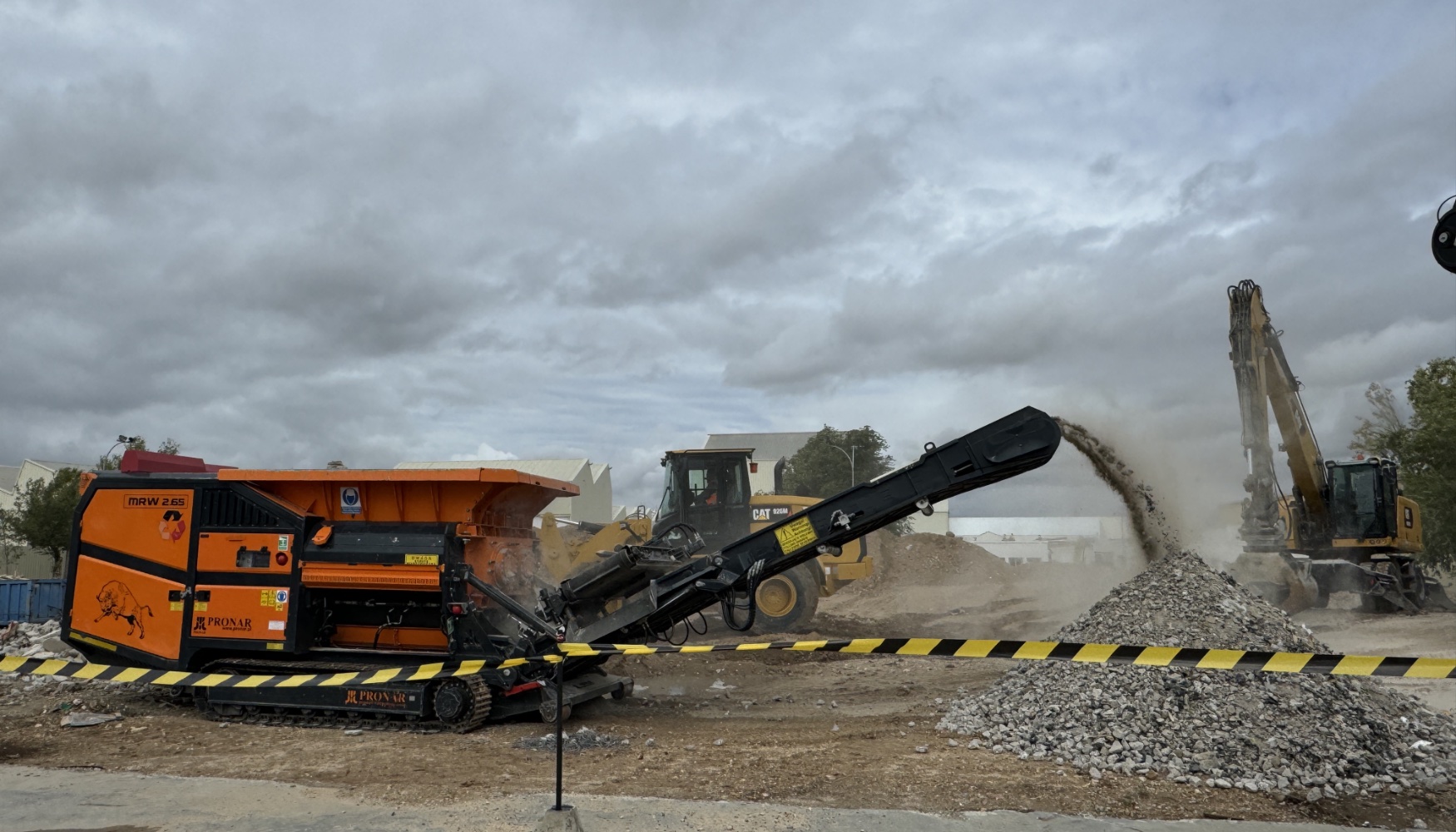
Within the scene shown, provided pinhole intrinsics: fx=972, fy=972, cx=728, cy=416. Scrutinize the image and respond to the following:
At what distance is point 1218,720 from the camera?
6.84 meters

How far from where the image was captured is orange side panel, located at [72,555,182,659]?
8.80 metres

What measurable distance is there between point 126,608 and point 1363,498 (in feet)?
67.4

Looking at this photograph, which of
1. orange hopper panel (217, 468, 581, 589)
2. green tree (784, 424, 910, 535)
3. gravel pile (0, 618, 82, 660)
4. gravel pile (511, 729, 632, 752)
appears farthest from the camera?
green tree (784, 424, 910, 535)

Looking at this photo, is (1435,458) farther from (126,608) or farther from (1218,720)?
(126,608)

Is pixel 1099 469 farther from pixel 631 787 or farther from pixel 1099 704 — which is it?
pixel 631 787

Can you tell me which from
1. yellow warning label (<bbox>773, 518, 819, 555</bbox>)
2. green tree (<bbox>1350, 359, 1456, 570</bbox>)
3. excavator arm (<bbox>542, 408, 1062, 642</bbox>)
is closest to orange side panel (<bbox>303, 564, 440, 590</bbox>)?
excavator arm (<bbox>542, 408, 1062, 642</bbox>)

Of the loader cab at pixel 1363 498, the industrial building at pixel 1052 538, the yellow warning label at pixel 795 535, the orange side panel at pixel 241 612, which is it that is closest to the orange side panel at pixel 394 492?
the orange side panel at pixel 241 612

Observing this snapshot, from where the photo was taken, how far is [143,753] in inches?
296

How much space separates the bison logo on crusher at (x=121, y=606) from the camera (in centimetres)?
889

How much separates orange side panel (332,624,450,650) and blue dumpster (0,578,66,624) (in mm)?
13205

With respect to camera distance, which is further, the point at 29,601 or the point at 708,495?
the point at 29,601

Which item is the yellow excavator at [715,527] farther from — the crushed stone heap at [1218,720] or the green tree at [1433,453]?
the green tree at [1433,453]

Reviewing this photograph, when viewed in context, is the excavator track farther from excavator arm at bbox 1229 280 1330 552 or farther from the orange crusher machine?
excavator arm at bbox 1229 280 1330 552

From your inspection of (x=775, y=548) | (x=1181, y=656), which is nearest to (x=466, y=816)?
(x=775, y=548)
